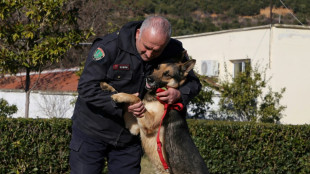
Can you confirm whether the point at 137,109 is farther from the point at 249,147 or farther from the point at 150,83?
the point at 249,147

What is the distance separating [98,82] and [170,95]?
0.70 metres

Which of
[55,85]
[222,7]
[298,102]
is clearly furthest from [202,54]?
[222,7]

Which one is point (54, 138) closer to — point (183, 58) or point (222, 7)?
point (183, 58)

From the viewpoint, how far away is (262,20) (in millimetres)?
43094

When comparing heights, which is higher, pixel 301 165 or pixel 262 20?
pixel 262 20

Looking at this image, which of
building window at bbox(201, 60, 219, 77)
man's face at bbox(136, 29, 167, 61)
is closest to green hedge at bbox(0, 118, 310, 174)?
man's face at bbox(136, 29, 167, 61)

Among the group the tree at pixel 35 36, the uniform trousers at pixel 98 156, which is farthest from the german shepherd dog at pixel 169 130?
the tree at pixel 35 36

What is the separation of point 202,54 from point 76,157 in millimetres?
16554

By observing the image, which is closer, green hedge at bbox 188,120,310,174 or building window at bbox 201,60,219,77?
green hedge at bbox 188,120,310,174

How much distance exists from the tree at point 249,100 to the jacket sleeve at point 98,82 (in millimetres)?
10742

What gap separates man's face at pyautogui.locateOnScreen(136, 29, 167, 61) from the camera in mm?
3314

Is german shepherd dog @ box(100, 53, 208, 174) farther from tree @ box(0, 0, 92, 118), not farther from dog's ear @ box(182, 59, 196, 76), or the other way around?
tree @ box(0, 0, 92, 118)

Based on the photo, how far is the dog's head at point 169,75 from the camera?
389cm

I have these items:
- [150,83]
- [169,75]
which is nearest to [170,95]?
[150,83]
